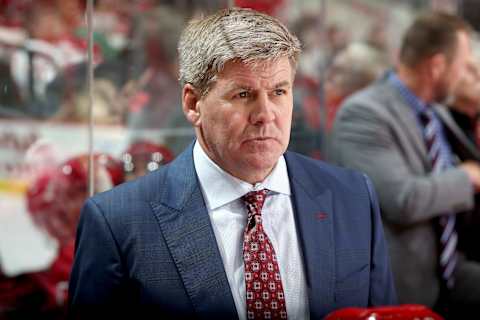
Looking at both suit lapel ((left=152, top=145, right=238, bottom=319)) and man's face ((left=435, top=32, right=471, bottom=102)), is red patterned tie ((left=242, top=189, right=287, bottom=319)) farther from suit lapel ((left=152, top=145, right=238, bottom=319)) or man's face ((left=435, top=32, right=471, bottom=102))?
man's face ((left=435, top=32, right=471, bottom=102))

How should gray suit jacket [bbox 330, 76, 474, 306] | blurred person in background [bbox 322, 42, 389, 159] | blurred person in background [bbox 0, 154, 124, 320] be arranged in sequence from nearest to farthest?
blurred person in background [bbox 0, 154, 124, 320], gray suit jacket [bbox 330, 76, 474, 306], blurred person in background [bbox 322, 42, 389, 159]

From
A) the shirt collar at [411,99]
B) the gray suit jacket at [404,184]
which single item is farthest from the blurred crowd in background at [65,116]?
the shirt collar at [411,99]

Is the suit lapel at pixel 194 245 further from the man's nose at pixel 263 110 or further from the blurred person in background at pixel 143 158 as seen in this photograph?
the blurred person in background at pixel 143 158

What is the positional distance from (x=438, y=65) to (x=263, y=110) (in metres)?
1.37

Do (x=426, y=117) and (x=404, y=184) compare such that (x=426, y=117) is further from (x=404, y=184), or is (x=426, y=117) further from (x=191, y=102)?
(x=191, y=102)

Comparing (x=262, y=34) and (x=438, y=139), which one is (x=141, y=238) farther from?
(x=438, y=139)

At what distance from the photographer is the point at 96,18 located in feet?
7.89

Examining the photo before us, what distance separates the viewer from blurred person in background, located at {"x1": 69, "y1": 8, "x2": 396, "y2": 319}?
4.47ft

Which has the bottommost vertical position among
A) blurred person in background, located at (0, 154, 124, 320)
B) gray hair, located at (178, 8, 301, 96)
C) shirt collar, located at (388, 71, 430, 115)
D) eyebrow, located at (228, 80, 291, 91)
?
blurred person in background, located at (0, 154, 124, 320)

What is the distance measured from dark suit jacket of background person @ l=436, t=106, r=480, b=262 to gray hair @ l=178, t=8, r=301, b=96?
1.31 metres

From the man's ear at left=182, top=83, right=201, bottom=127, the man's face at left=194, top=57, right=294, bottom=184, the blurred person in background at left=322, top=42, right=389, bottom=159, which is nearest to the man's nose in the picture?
the man's face at left=194, top=57, right=294, bottom=184

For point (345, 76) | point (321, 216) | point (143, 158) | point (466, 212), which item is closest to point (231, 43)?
point (321, 216)

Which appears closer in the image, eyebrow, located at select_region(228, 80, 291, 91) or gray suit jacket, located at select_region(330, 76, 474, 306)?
eyebrow, located at select_region(228, 80, 291, 91)

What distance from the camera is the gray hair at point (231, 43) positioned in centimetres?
133
